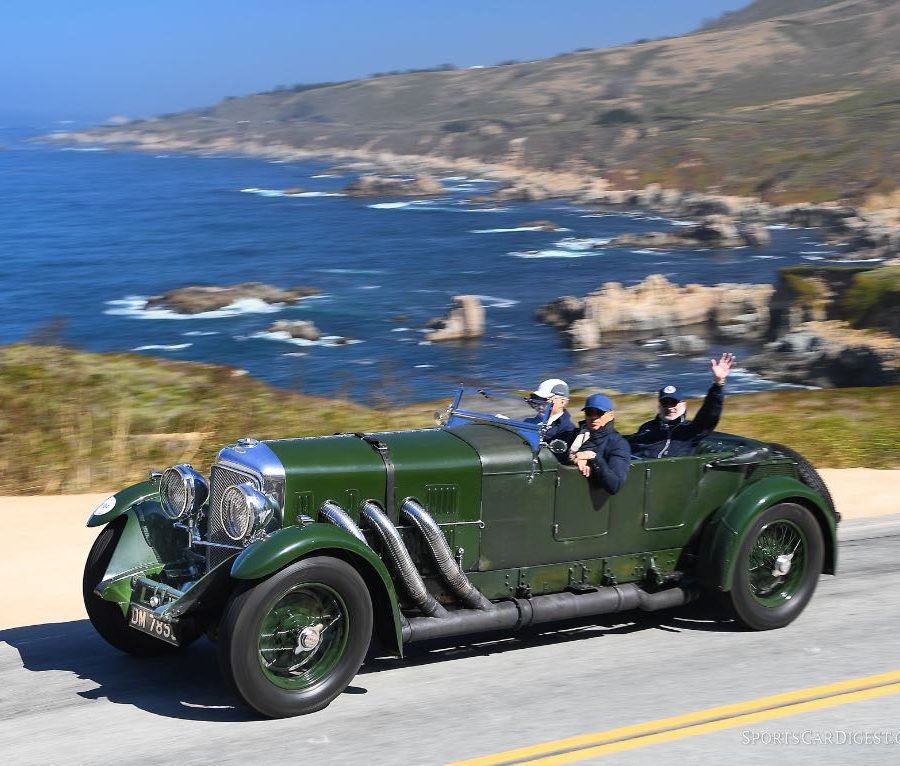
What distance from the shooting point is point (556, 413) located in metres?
7.93

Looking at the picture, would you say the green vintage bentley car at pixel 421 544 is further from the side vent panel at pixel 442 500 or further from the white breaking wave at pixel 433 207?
the white breaking wave at pixel 433 207

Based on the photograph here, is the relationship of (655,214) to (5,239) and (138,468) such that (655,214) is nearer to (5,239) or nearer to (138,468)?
(5,239)

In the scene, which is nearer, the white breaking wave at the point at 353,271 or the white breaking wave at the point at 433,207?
the white breaking wave at the point at 353,271

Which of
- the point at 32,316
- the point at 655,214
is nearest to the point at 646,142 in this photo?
the point at 655,214

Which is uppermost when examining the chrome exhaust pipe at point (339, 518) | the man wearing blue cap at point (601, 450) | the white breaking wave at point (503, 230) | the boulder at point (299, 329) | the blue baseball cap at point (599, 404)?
the white breaking wave at point (503, 230)

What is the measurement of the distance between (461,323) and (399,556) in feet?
162

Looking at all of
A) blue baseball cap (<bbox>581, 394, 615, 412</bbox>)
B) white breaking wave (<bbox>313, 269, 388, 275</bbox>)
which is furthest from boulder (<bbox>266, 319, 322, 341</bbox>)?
blue baseball cap (<bbox>581, 394, 615, 412</bbox>)

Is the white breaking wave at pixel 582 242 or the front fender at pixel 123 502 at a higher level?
the white breaking wave at pixel 582 242

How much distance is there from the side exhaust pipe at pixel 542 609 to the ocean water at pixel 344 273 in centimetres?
819

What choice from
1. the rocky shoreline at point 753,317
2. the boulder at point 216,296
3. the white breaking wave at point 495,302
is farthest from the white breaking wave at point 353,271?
the rocky shoreline at point 753,317

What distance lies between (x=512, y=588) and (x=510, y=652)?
47 centimetres

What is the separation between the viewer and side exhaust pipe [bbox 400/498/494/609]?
7000mm

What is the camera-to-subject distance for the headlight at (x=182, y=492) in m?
7.28

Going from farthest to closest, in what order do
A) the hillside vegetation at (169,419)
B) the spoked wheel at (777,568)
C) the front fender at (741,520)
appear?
the hillside vegetation at (169,419)
the spoked wheel at (777,568)
the front fender at (741,520)
